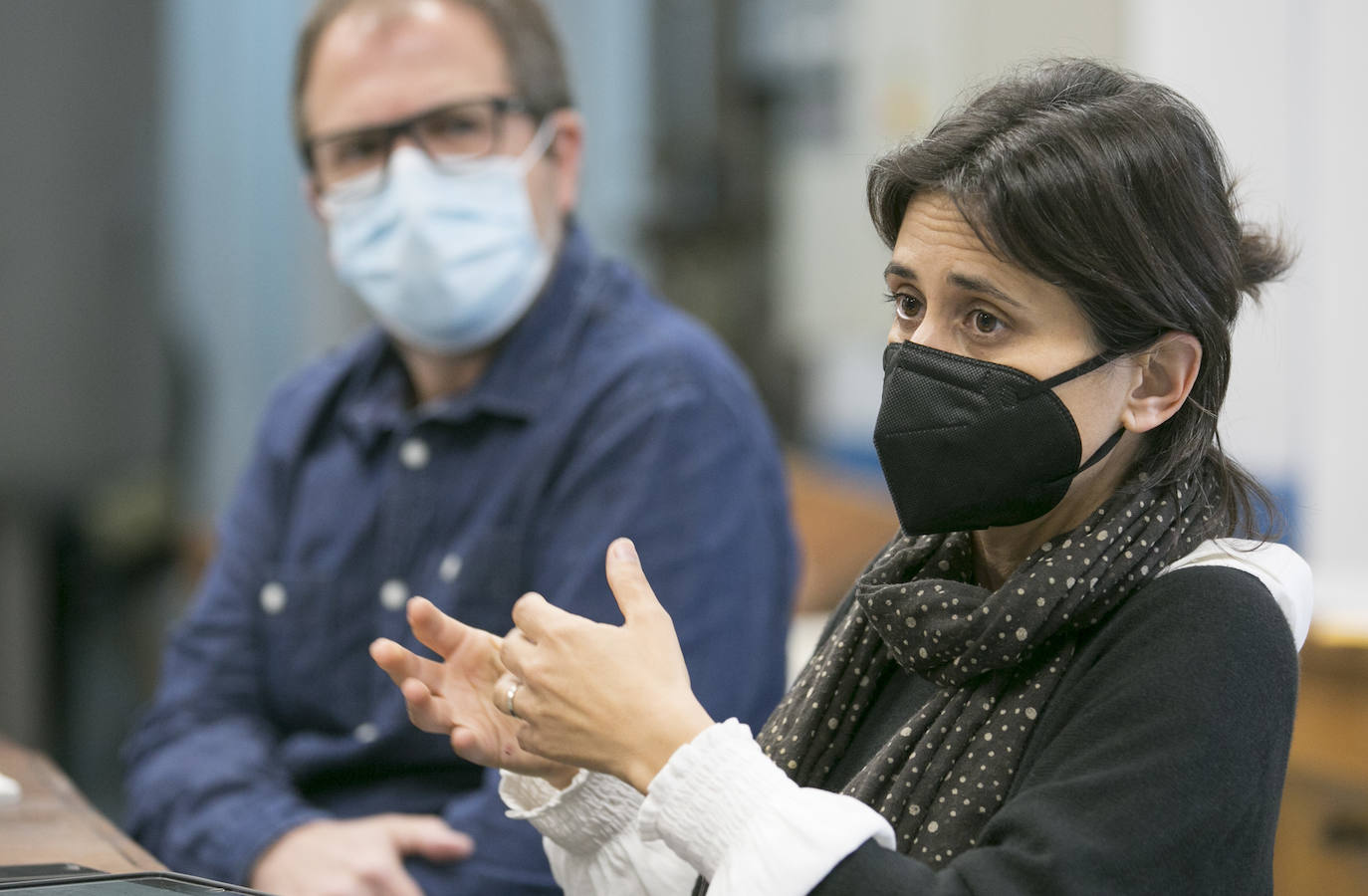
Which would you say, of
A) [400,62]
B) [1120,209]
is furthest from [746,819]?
[400,62]

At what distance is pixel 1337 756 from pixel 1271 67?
1.95m

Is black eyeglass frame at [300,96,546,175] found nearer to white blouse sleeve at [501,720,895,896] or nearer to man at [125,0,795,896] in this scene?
man at [125,0,795,896]

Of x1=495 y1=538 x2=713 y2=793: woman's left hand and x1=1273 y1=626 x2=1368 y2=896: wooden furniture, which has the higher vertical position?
x1=495 y1=538 x2=713 y2=793: woman's left hand

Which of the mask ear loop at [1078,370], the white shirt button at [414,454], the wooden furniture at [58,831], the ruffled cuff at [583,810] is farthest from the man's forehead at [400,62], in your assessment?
the mask ear loop at [1078,370]

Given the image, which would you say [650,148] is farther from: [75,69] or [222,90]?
[75,69]

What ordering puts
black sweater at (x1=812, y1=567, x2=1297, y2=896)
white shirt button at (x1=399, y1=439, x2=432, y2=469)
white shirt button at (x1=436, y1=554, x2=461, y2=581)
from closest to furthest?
black sweater at (x1=812, y1=567, x2=1297, y2=896)
white shirt button at (x1=436, y1=554, x2=461, y2=581)
white shirt button at (x1=399, y1=439, x2=432, y2=469)

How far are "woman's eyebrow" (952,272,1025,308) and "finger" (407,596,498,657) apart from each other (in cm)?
47

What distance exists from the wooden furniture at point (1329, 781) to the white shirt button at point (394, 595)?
142cm

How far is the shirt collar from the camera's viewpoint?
1.78 meters

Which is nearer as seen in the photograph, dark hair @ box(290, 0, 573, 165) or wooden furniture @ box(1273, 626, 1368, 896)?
dark hair @ box(290, 0, 573, 165)

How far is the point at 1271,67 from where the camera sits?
3682 mm

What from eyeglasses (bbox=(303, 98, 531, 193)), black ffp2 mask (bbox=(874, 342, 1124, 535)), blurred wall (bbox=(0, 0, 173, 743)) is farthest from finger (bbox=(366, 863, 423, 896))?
blurred wall (bbox=(0, 0, 173, 743))

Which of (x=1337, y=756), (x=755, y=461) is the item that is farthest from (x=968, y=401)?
(x=1337, y=756)

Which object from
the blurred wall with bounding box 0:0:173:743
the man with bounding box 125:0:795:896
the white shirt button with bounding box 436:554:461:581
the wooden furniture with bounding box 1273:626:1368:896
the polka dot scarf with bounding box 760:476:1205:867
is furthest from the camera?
the blurred wall with bounding box 0:0:173:743
